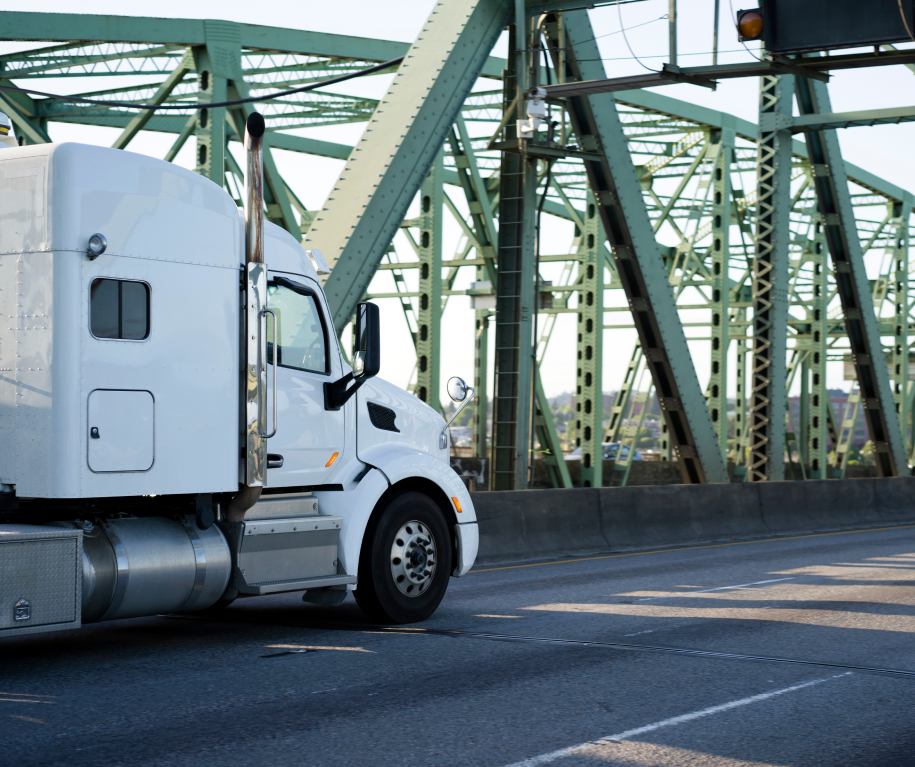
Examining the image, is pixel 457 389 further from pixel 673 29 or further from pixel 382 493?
pixel 673 29

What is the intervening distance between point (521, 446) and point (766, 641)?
847 centimetres

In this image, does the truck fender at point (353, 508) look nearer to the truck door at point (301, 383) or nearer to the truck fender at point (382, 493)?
the truck fender at point (382, 493)

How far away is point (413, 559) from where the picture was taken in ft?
32.0

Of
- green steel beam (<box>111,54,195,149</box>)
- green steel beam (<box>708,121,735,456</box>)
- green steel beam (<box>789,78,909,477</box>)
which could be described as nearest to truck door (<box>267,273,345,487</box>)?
green steel beam (<box>111,54,195,149</box>)

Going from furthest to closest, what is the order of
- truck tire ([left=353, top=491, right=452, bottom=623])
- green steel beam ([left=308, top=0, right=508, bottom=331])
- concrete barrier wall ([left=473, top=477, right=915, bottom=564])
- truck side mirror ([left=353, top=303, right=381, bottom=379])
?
1. concrete barrier wall ([left=473, top=477, right=915, bottom=564])
2. green steel beam ([left=308, top=0, right=508, bottom=331])
3. truck tire ([left=353, top=491, right=452, bottom=623])
4. truck side mirror ([left=353, top=303, right=381, bottom=379])

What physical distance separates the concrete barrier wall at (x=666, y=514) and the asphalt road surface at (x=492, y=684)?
11.8ft

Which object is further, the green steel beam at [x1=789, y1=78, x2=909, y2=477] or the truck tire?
the green steel beam at [x1=789, y1=78, x2=909, y2=477]

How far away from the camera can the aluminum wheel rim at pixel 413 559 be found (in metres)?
9.65

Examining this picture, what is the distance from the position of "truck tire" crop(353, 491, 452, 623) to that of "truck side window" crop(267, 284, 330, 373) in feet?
4.24

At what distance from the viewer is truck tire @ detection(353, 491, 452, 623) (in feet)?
31.0

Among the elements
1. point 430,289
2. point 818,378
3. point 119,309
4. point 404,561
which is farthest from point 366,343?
point 818,378

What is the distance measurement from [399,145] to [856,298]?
51.1ft

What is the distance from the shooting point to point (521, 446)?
17281 millimetres

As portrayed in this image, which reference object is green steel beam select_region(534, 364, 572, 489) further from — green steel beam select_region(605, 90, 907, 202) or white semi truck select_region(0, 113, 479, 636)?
white semi truck select_region(0, 113, 479, 636)
